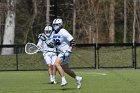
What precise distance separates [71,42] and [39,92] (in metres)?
1.81

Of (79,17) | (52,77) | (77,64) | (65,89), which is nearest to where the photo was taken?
(65,89)

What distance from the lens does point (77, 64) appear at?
34312mm

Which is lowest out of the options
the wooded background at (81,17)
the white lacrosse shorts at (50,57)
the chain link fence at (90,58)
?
the chain link fence at (90,58)

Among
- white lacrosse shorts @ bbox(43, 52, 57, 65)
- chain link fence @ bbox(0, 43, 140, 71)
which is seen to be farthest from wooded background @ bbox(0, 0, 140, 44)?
white lacrosse shorts @ bbox(43, 52, 57, 65)

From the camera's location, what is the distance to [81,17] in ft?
181

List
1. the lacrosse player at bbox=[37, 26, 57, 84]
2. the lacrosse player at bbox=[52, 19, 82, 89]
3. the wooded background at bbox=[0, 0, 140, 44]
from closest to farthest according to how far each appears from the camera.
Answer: the lacrosse player at bbox=[52, 19, 82, 89], the lacrosse player at bbox=[37, 26, 57, 84], the wooded background at bbox=[0, 0, 140, 44]

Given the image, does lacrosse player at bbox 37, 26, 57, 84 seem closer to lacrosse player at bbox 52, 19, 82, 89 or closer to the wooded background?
lacrosse player at bbox 52, 19, 82, 89

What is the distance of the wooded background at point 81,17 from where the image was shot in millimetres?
53500

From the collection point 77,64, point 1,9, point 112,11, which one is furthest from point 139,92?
point 112,11

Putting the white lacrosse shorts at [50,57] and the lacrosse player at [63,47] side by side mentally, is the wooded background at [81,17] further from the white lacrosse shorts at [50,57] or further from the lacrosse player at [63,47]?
the lacrosse player at [63,47]

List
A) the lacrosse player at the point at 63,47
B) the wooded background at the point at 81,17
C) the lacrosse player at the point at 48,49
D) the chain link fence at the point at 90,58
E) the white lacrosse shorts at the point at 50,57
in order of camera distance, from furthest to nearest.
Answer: the wooded background at the point at 81,17, the chain link fence at the point at 90,58, the white lacrosse shorts at the point at 50,57, the lacrosse player at the point at 48,49, the lacrosse player at the point at 63,47

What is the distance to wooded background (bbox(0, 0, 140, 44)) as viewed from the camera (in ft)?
176

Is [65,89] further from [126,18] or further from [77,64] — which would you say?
[126,18]

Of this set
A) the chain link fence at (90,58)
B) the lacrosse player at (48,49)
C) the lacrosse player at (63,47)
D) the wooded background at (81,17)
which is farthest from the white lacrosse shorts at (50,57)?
the wooded background at (81,17)
